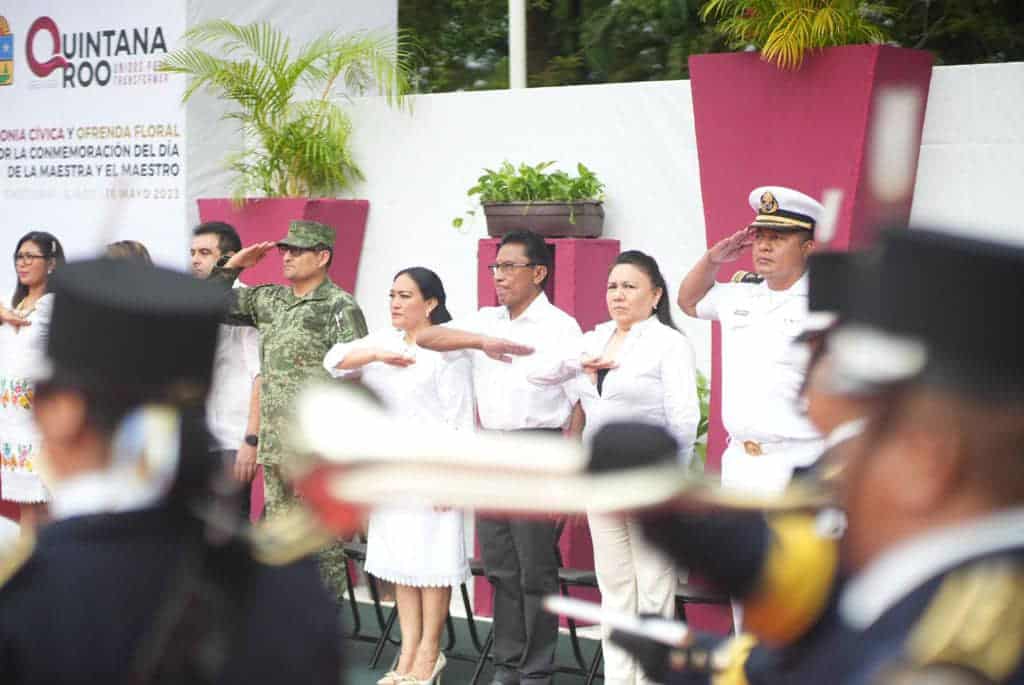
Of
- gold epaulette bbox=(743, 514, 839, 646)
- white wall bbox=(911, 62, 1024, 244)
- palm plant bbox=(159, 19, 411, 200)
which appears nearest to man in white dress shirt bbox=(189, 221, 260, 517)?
palm plant bbox=(159, 19, 411, 200)

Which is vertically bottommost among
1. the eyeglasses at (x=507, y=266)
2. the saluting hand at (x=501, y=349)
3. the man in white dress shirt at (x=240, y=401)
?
the man in white dress shirt at (x=240, y=401)

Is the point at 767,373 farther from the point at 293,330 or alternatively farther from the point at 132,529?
the point at 132,529

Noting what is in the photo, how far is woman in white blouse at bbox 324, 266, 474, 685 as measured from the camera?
6.27m

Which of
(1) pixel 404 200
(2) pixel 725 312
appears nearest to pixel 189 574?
(2) pixel 725 312

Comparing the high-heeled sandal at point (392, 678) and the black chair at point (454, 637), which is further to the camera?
the black chair at point (454, 637)

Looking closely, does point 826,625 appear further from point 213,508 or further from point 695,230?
point 695,230

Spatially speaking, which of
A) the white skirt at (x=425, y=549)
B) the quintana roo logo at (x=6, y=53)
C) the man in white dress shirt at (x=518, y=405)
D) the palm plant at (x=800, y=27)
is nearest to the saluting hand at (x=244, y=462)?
the white skirt at (x=425, y=549)

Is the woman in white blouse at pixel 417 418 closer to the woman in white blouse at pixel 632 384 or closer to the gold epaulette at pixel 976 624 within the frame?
the woman in white blouse at pixel 632 384

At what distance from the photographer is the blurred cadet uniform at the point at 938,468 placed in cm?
158

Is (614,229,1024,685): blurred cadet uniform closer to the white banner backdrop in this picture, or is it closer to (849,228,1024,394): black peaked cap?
(849,228,1024,394): black peaked cap

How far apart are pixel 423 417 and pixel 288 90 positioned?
2.49 metres

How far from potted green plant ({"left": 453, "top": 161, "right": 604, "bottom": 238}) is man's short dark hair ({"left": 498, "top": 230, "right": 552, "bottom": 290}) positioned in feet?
1.68

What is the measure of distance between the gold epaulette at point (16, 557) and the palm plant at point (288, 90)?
5939 millimetres

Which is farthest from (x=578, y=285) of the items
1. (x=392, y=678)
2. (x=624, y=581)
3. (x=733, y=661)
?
(x=733, y=661)
